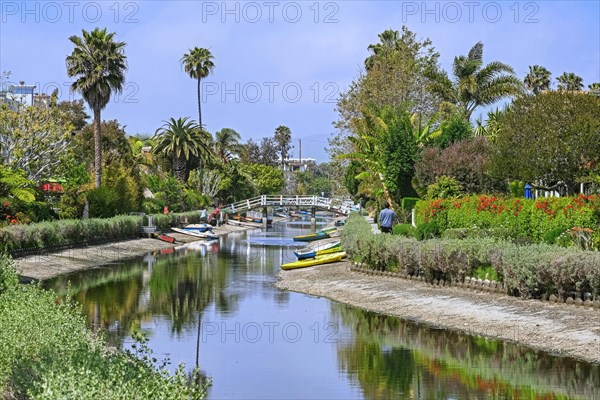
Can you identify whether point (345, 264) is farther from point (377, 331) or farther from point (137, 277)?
point (377, 331)

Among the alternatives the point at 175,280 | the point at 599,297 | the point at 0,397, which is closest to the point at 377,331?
the point at 599,297

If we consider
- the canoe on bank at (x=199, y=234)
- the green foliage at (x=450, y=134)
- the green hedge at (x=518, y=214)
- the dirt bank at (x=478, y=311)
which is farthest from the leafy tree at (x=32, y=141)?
the dirt bank at (x=478, y=311)

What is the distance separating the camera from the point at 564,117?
135 ft

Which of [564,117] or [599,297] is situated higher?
[564,117]

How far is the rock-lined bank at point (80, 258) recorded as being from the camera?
135 feet

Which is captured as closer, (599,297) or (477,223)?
(599,297)

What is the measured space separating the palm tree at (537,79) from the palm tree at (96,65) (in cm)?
4131

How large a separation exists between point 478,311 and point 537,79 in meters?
67.3

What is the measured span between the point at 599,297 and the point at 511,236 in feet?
34.2

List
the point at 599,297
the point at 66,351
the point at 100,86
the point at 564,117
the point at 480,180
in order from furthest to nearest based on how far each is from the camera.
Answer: the point at 100,86 < the point at 480,180 < the point at 564,117 < the point at 599,297 < the point at 66,351

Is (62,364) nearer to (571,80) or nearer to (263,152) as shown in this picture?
(571,80)

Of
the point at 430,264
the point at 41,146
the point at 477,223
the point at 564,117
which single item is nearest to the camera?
the point at 430,264

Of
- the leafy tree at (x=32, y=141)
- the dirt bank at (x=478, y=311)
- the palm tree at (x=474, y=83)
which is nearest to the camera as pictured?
the dirt bank at (x=478, y=311)

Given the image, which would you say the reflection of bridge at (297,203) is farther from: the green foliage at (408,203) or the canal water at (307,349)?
the canal water at (307,349)
